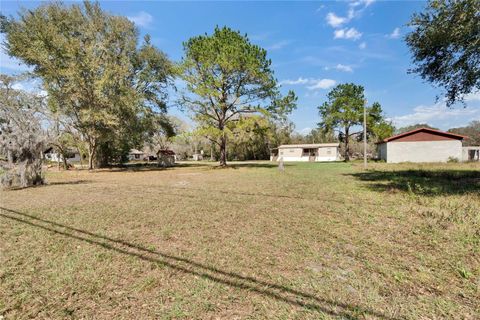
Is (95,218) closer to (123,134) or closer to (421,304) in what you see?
(421,304)

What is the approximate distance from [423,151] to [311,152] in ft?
64.3

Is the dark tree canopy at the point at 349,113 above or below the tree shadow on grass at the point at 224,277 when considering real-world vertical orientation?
above

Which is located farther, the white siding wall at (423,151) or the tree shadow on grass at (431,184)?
the white siding wall at (423,151)

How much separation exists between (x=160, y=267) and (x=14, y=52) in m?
24.9

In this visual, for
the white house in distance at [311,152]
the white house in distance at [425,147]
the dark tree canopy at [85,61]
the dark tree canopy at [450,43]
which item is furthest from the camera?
the white house in distance at [311,152]

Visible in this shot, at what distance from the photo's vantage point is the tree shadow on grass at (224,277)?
7.95ft

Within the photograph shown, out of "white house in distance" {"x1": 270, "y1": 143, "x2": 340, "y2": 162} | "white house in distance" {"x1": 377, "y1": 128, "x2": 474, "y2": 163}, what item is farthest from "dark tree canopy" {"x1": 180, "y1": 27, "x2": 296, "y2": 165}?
"white house in distance" {"x1": 270, "y1": 143, "x2": 340, "y2": 162}

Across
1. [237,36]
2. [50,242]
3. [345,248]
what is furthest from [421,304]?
[237,36]

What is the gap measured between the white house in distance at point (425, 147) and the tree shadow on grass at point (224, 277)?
29193mm

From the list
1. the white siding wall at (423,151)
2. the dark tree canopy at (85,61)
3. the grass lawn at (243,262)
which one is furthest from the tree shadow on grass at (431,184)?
the dark tree canopy at (85,61)

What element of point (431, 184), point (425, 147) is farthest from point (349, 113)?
point (431, 184)

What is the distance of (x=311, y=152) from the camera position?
44.5 m

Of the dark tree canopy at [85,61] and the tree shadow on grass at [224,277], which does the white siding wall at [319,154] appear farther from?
the tree shadow on grass at [224,277]

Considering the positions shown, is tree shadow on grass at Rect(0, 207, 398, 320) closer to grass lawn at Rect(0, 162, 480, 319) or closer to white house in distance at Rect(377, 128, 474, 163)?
grass lawn at Rect(0, 162, 480, 319)
